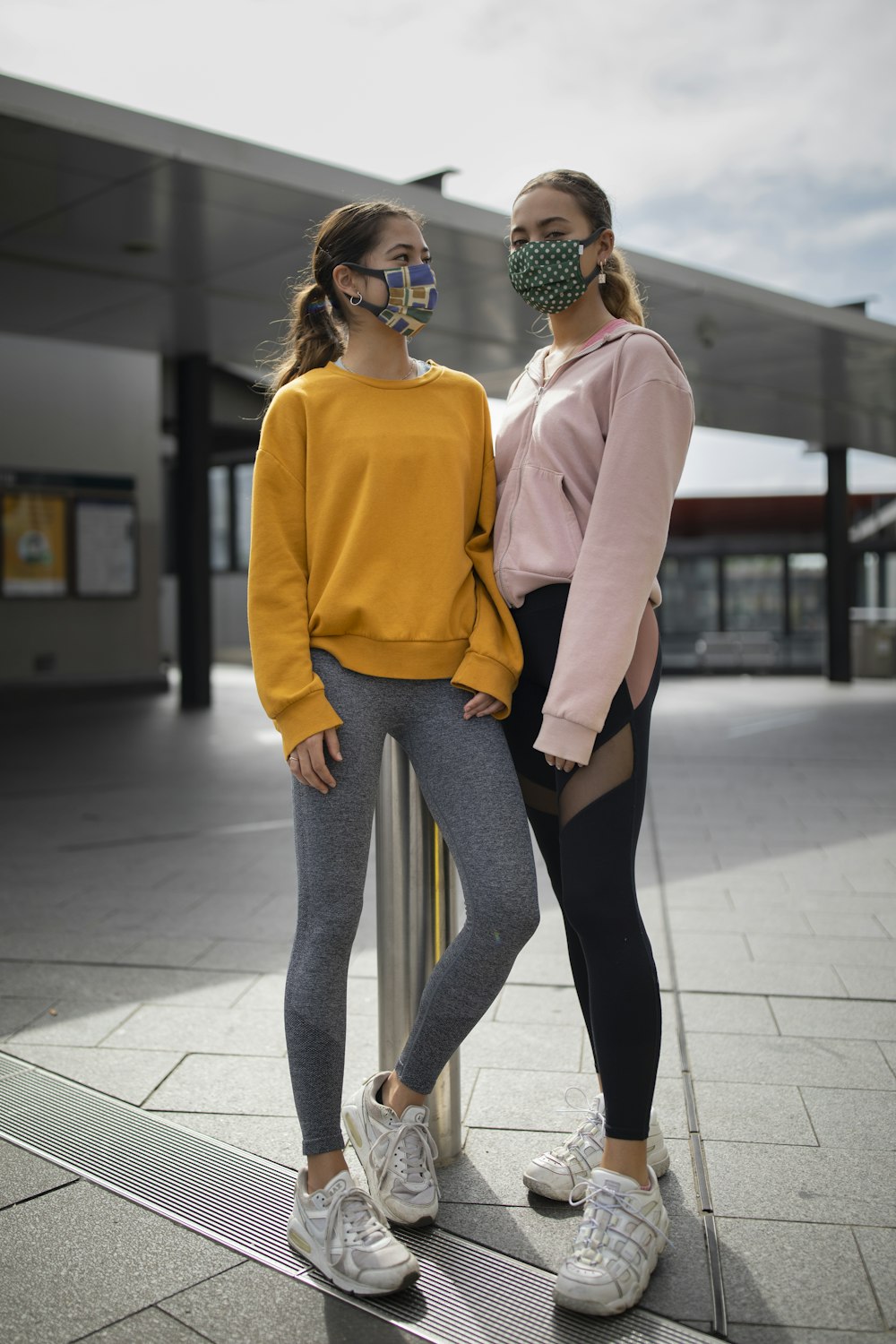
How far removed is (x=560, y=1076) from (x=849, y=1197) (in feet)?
2.78

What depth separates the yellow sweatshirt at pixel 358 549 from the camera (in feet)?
7.39

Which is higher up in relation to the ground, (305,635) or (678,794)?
(305,635)

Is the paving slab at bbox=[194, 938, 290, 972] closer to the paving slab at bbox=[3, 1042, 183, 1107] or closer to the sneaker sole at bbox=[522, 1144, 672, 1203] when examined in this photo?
the paving slab at bbox=[3, 1042, 183, 1107]

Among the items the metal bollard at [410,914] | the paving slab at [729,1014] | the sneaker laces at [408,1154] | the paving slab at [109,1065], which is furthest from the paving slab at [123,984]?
the sneaker laces at [408,1154]

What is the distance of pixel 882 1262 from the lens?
2.22 m

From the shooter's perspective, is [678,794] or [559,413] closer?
[559,413]

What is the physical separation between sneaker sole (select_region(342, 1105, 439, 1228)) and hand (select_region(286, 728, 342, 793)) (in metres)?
0.69

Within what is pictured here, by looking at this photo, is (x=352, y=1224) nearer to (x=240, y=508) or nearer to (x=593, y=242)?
(x=593, y=242)

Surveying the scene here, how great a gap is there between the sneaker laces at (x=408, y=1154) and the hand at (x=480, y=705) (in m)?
0.78

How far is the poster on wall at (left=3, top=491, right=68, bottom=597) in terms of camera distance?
13.6 metres

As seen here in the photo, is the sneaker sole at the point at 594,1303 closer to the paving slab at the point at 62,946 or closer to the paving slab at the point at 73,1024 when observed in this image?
the paving slab at the point at 73,1024

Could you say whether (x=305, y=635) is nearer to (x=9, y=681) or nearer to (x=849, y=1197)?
(x=849, y=1197)

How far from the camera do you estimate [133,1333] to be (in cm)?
202

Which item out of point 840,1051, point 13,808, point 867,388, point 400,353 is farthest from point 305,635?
point 867,388
